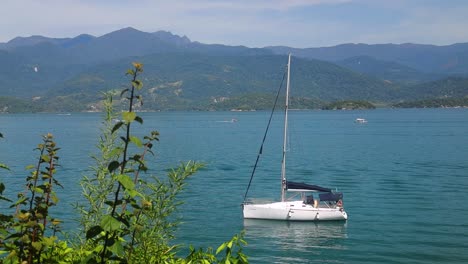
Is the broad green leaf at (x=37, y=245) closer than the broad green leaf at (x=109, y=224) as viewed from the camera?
No

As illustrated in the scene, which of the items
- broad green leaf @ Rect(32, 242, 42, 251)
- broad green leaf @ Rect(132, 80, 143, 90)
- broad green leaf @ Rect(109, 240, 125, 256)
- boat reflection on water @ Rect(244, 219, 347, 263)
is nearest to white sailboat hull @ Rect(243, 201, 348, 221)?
boat reflection on water @ Rect(244, 219, 347, 263)

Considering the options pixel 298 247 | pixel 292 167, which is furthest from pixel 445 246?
pixel 292 167

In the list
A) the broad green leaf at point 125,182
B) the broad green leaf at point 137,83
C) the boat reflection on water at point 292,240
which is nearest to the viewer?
the broad green leaf at point 125,182

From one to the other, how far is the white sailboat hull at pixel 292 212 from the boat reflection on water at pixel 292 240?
1.37 ft

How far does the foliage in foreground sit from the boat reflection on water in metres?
A: 25.4

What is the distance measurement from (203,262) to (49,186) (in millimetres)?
2270

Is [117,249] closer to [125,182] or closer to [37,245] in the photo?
[125,182]

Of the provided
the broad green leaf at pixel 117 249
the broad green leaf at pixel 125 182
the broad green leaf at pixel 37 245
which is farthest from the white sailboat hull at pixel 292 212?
the broad green leaf at pixel 125 182

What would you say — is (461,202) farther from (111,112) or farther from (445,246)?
(111,112)

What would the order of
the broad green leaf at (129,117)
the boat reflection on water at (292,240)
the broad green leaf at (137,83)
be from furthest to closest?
the boat reflection on water at (292,240), the broad green leaf at (137,83), the broad green leaf at (129,117)

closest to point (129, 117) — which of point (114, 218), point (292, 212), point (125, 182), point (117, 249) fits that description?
point (125, 182)

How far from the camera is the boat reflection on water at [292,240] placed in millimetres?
33219

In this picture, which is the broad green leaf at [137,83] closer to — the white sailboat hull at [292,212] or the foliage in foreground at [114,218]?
the foliage in foreground at [114,218]

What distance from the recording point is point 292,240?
37.1m
